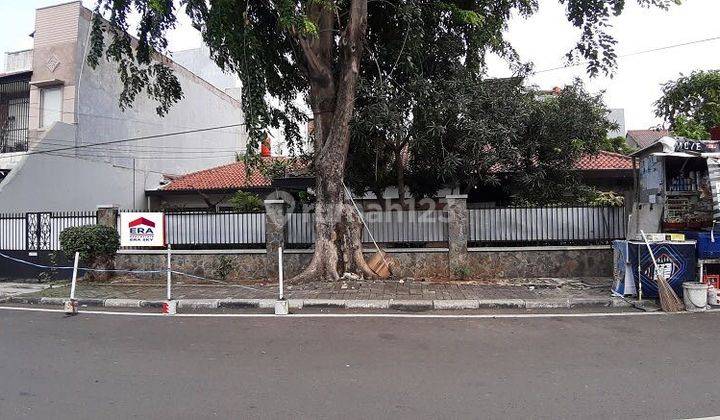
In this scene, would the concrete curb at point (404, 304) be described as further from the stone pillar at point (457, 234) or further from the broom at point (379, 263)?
the stone pillar at point (457, 234)

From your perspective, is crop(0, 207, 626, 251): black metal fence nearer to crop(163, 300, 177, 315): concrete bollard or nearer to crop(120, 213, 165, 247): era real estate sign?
crop(120, 213, 165, 247): era real estate sign

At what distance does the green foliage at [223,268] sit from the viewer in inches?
496

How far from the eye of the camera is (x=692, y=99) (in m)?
15.4

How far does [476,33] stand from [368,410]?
34.0 feet

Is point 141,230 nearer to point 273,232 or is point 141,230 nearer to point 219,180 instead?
point 273,232

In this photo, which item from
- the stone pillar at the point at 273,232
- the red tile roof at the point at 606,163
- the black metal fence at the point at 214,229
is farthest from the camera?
the red tile roof at the point at 606,163

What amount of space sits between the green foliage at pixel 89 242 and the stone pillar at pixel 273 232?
158 inches

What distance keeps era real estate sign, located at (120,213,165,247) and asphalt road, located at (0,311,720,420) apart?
538 cm

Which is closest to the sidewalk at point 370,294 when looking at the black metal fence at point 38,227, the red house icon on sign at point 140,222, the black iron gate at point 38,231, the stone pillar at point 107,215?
the red house icon on sign at point 140,222

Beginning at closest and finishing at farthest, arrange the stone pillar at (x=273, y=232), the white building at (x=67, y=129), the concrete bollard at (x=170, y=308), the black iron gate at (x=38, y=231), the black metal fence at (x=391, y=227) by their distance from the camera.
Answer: the concrete bollard at (x=170, y=308), the black metal fence at (x=391, y=227), the stone pillar at (x=273, y=232), the black iron gate at (x=38, y=231), the white building at (x=67, y=129)

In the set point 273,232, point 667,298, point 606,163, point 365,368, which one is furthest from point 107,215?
point 606,163

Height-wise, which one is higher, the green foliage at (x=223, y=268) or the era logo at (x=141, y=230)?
the era logo at (x=141, y=230)

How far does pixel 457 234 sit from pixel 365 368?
727 centimetres

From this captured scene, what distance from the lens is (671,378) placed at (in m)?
4.83
